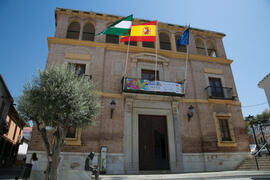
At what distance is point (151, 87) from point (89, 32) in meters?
7.01

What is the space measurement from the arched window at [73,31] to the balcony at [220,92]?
1101 centimetres

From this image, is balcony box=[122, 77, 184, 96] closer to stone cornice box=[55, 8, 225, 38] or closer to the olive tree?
the olive tree

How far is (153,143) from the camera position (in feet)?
36.8

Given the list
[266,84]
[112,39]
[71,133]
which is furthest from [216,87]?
[71,133]

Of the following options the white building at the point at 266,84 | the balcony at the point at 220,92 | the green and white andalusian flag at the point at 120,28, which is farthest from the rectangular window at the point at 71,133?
the white building at the point at 266,84

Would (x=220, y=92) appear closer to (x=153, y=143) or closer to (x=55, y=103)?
(x=153, y=143)

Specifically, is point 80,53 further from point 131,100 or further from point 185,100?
point 185,100

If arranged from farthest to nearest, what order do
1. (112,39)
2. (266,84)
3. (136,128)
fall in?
1. (266,84)
2. (112,39)
3. (136,128)

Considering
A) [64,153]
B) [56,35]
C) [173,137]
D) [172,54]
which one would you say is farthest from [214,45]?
[64,153]

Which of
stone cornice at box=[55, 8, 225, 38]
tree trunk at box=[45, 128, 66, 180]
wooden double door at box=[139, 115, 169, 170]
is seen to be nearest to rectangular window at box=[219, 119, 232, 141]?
wooden double door at box=[139, 115, 169, 170]

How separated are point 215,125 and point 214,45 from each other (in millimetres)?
7804

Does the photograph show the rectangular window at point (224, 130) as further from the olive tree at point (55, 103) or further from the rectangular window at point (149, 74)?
the olive tree at point (55, 103)

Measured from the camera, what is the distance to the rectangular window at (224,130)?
477 inches

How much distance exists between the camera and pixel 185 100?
41.0 ft
